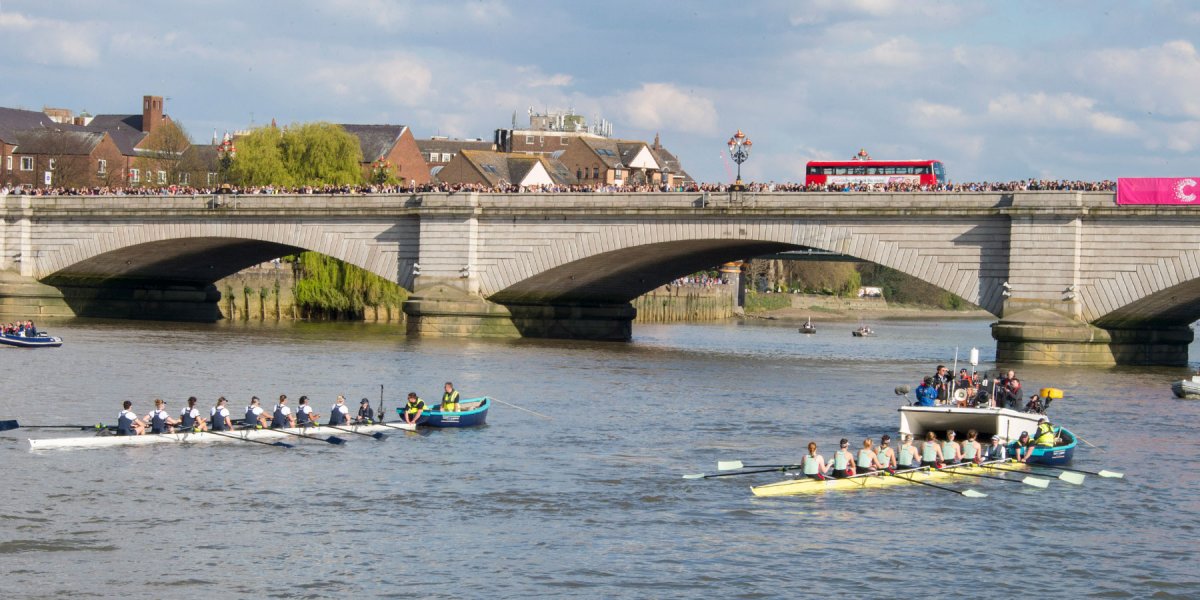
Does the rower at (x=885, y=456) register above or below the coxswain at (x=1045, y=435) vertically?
below

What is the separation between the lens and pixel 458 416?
3672 cm

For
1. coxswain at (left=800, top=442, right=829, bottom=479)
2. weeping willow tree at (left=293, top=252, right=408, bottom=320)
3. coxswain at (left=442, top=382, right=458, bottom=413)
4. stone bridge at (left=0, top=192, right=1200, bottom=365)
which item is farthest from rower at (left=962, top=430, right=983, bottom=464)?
weeping willow tree at (left=293, top=252, right=408, bottom=320)

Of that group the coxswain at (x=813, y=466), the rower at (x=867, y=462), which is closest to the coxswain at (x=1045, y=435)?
the rower at (x=867, y=462)

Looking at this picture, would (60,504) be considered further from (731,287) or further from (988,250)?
(731,287)

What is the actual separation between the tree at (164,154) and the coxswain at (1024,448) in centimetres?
9237

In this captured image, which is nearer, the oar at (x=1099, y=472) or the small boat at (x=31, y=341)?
the oar at (x=1099, y=472)

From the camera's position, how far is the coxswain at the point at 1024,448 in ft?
109

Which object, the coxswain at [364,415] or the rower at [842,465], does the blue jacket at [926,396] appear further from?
the coxswain at [364,415]

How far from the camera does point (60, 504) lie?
26.2 meters

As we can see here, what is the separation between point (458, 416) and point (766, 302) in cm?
10021

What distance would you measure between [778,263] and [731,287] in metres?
32.8

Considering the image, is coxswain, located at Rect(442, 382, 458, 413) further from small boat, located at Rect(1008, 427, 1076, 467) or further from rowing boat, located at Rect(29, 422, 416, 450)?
small boat, located at Rect(1008, 427, 1076, 467)

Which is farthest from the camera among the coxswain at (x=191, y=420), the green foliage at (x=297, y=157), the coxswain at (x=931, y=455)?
the green foliage at (x=297, y=157)

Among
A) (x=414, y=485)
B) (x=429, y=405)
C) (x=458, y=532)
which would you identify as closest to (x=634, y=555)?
(x=458, y=532)
